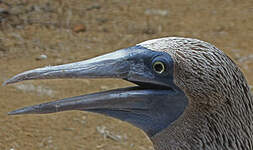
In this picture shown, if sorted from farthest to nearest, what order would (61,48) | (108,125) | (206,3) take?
(206,3) → (61,48) → (108,125)

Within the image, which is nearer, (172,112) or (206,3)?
(172,112)

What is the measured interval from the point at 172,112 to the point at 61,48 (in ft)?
15.2

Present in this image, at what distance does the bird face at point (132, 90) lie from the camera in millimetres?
2895

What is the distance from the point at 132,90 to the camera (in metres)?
3.04

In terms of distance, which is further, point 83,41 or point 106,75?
point 83,41

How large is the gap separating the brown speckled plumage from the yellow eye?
0.29ft

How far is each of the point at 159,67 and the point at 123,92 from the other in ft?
0.98

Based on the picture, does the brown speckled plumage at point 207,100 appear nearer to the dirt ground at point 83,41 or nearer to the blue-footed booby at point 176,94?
the blue-footed booby at point 176,94

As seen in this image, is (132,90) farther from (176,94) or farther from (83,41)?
(83,41)

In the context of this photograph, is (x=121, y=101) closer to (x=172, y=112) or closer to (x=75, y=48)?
(x=172, y=112)

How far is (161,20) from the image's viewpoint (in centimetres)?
866

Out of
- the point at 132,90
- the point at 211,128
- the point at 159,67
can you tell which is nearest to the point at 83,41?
the point at 132,90

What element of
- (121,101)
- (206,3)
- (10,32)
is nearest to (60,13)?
(10,32)

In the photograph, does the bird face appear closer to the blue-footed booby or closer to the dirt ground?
the blue-footed booby
